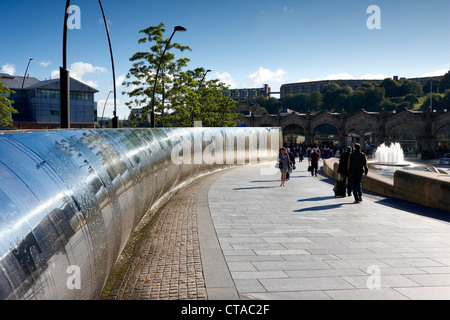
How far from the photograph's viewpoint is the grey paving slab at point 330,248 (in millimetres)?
5008

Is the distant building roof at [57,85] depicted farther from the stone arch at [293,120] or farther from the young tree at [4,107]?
the young tree at [4,107]

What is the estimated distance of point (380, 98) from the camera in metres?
121

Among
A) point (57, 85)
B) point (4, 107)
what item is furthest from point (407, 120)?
point (57, 85)

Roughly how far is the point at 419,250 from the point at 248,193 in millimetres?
7578

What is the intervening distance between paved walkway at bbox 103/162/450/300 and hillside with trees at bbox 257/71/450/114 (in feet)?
331

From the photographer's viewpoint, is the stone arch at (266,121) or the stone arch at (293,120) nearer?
the stone arch at (293,120)

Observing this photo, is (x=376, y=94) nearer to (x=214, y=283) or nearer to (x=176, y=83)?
(x=176, y=83)

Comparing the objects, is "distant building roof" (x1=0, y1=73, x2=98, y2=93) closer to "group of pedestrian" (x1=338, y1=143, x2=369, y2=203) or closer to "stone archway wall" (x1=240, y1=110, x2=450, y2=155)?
"stone archway wall" (x1=240, y1=110, x2=450, y2=155)

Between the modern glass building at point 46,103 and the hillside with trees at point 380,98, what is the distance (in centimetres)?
5592

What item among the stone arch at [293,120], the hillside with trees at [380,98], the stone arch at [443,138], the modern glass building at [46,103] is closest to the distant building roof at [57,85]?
the modern glass building at [46,103]

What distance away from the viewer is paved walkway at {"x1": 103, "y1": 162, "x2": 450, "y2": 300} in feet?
16.3

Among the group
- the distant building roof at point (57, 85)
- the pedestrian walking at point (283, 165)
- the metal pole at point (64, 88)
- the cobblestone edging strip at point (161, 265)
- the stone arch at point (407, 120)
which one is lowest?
the cobblestone edging strip at point (161, 265)

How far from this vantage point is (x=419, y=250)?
683 centimetres
